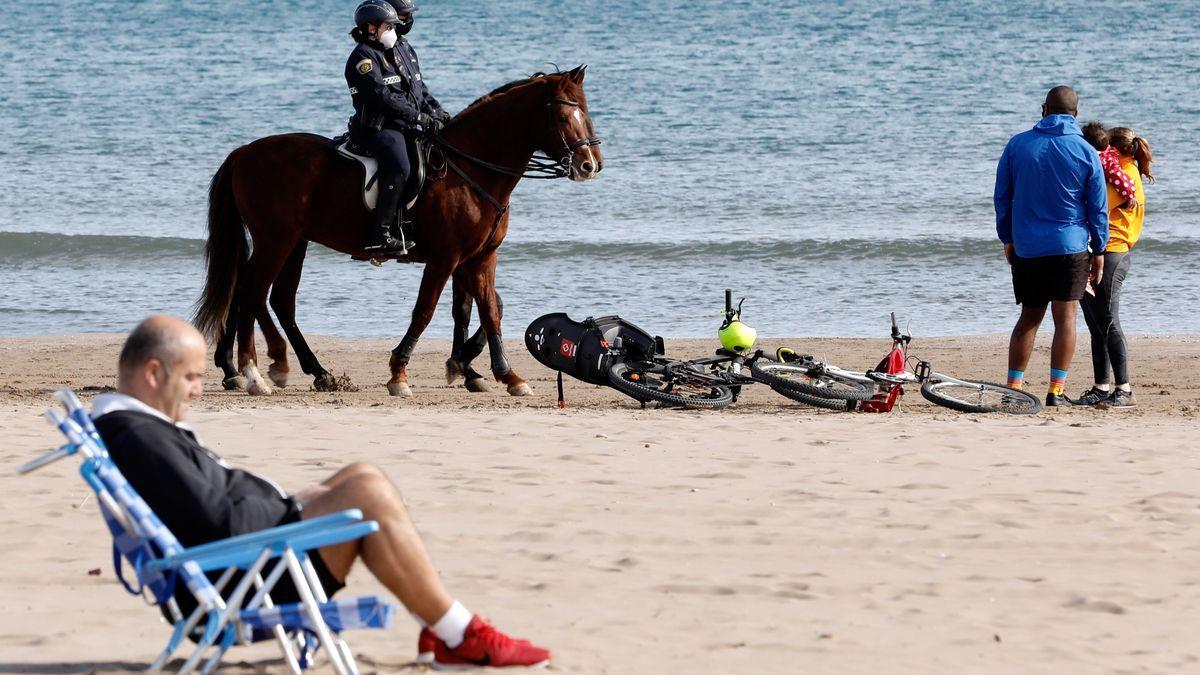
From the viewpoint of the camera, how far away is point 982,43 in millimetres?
42406

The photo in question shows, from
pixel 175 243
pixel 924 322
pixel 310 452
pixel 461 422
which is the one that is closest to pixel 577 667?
pixel 310 452

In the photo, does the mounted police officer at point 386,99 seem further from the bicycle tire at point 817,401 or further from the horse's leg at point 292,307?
the bicycle tire at point 817,401

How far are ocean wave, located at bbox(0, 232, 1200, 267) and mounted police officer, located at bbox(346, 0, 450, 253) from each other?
30.0 feet

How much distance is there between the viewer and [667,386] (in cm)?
982

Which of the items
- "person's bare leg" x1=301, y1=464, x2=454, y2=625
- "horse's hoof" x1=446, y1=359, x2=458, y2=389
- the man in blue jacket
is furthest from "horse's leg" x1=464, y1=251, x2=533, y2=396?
"person's bare leg" x1=301, y1=464, x2=454, y2=625

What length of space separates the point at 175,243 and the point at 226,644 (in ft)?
57.6

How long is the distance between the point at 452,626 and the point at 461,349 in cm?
674

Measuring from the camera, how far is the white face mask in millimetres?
10109

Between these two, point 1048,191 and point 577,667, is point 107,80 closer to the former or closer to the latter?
point 1048,191

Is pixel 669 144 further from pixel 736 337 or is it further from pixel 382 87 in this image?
pixel 736 337

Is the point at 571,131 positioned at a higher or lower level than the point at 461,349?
higher

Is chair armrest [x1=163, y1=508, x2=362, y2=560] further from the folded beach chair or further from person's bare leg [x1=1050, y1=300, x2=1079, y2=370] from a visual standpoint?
person's bare leg [x1=1050, y1=300, x2=1079, y2=370]

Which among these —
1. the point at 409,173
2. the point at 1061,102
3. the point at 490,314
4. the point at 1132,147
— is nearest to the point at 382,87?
the point at 409,173

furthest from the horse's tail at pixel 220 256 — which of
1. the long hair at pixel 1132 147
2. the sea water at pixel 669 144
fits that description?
the long hair at pixel 1132 147
